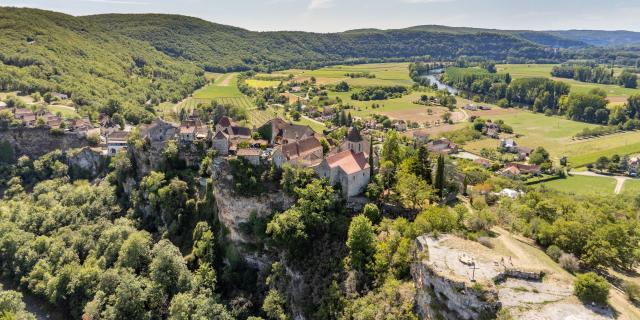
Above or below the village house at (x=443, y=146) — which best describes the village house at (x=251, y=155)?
above

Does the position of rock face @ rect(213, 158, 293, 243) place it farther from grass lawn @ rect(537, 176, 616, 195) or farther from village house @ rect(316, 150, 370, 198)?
grass lawn @ rect(537, 176, 616, 195)

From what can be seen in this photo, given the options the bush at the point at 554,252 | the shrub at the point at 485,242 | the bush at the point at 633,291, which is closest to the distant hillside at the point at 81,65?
the shrub at the point at 485,242

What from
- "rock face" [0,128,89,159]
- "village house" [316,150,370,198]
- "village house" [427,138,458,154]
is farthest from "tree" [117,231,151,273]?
"village house" [427,138,458,154]

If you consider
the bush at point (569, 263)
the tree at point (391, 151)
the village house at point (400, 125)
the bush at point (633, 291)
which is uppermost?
the tree at point (391, 151)

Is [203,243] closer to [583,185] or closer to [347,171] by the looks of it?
[347,171]

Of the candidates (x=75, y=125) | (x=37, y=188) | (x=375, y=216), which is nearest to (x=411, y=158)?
(x=375, y=216)

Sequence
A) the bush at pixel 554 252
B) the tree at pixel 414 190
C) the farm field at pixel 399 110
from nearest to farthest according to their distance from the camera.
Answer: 1. the bush at pixel 554 252
2. the tree at pixel 414 190
3. the farm field at pixel 399 110

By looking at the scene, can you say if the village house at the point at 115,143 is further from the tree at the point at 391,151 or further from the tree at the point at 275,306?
the tree at the point at 391,151
